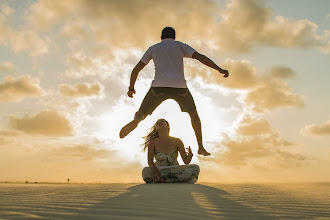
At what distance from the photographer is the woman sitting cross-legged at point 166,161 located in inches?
237

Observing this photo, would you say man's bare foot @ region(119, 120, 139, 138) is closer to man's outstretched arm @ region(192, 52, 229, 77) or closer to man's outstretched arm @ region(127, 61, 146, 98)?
man's outstretched arm @ region(127, 61, 146, 98)

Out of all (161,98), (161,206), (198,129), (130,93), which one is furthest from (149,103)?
(161,206)

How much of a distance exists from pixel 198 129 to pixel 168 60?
1436 millimetres

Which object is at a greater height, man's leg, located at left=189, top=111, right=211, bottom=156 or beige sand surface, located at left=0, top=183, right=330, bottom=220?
man's leg, located at left=189, top=111, right=211, bottom=156

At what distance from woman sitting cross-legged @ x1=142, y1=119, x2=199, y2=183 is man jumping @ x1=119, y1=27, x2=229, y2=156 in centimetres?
44

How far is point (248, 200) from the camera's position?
3.77 meters

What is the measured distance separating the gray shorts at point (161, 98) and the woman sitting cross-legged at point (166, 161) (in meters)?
0.48

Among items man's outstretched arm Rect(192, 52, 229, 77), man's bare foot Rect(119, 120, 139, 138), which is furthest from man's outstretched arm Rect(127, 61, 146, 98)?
man's outstretched arm Rect(192, 52, 229, 77)

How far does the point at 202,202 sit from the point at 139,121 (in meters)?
3.07

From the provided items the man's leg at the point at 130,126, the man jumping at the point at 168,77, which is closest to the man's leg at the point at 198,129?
the man jumping at the point at 168,77

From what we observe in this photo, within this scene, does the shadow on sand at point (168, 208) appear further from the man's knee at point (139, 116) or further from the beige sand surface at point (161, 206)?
the man's knee at point (139, 116)

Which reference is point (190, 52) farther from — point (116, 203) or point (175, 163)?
point (116, 203)

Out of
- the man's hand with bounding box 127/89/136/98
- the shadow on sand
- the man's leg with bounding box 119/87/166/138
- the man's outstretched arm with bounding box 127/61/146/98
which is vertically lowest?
the shadow on sand

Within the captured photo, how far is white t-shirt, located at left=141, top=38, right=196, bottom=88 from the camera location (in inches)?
234
